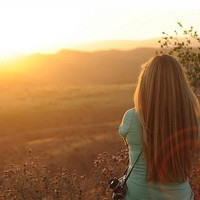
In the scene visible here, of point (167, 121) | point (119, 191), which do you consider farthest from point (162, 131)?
point (119, 191)

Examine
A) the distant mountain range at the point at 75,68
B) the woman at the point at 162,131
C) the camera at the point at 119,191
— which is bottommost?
the distant mountain range at the point at 75,68

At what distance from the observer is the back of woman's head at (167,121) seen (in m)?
2.80

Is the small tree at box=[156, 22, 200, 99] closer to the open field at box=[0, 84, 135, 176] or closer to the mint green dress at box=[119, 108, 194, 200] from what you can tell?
the mint green dress at box=[119, 108, 194, 200]

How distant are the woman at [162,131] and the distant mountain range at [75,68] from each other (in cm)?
5708

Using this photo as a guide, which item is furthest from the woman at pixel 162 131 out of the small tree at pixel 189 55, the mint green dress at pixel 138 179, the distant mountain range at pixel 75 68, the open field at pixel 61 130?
the distant mountain range at pixel 75 68

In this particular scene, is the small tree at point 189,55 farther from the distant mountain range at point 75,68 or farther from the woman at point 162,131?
the distant mountain range at point 75,68

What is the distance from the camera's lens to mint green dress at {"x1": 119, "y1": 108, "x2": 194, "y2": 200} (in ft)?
9.50

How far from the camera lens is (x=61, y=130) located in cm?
2100

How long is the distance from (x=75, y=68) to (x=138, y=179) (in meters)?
79.3

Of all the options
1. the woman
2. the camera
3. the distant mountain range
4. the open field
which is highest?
the woman

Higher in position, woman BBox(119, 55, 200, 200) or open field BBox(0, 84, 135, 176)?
woman BBox(119, 55, 200, 200)

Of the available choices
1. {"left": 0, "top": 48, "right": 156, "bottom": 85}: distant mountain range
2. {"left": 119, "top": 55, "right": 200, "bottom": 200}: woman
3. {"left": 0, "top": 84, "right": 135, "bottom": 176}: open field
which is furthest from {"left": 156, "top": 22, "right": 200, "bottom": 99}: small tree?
{"left": 0, "top": 48, "right": 156, "bottom": 85}: distant mountain range

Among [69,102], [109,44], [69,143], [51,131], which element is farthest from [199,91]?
[109,44]

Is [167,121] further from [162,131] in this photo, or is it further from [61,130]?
[61,130]
